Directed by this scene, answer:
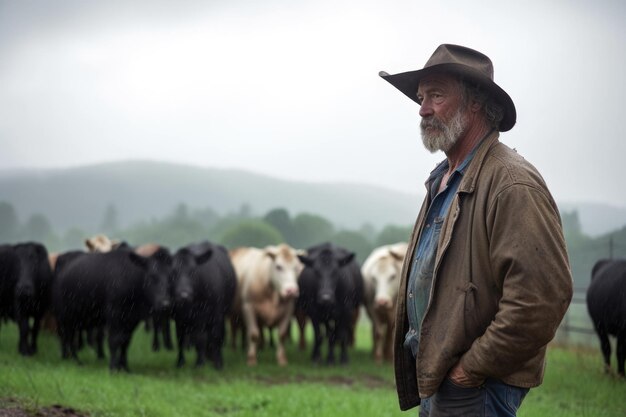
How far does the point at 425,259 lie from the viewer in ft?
11.1

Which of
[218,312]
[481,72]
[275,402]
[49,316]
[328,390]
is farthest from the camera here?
[49,316]

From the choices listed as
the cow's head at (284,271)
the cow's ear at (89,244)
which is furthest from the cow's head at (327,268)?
the cow's ear at (89,244)

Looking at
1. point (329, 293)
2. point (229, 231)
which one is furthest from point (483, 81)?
point (229, 231)

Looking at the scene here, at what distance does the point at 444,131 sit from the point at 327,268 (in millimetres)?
10342

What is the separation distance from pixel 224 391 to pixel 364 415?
2.57 m

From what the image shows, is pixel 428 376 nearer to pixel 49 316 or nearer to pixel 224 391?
pixel 224 391

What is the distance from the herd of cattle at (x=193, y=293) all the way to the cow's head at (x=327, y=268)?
0.02m

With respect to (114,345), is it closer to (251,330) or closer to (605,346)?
(251,330)

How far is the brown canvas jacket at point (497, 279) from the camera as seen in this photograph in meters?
2.92

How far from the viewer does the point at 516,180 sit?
3070 millimetres

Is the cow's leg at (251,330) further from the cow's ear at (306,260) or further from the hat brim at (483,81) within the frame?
the hat brim at (483,81)

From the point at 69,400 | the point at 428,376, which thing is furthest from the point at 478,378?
the point at 69,400

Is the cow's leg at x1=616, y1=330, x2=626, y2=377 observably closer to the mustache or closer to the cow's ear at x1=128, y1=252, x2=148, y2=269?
the cow's ear at x1=128, y1=252, x2=148, y2=269

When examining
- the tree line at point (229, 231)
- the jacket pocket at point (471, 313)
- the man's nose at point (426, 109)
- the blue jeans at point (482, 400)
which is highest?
the man's nose at point (426, 109)
